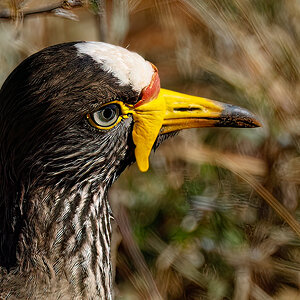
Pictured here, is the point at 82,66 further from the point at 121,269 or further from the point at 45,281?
the point at 121,269

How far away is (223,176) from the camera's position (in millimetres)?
3545

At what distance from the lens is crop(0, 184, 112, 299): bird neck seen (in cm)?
221

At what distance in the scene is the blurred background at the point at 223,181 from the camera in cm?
345

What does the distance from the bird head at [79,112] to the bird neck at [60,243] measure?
6cm

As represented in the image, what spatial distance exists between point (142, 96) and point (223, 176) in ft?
4.48

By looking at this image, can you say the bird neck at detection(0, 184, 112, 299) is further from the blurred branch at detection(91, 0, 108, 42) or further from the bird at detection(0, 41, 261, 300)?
the blurred branch at detection(91, 0, 108, 42)

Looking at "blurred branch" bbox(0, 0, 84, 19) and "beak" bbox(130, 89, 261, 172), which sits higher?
"beak" bbox(130, 89, 261, 172)

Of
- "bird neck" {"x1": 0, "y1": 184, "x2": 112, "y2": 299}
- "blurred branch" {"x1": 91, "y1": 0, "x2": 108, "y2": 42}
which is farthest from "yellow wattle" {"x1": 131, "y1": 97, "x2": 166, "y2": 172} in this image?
"blurred branch" {"x1": 91, "y1": 0, "x2": 108, "y2": 42}

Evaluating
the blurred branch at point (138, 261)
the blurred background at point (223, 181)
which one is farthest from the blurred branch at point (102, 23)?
the blurred branch at point (138, 261)

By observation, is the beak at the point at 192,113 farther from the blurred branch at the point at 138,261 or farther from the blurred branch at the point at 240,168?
the blurred branch at the point at 138,261

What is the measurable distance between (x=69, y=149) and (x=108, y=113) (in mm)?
168

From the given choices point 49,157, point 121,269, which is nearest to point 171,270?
point 121,269

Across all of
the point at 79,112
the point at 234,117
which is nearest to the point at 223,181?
the point at 234,117

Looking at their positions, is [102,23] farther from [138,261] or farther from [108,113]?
[108,113]
